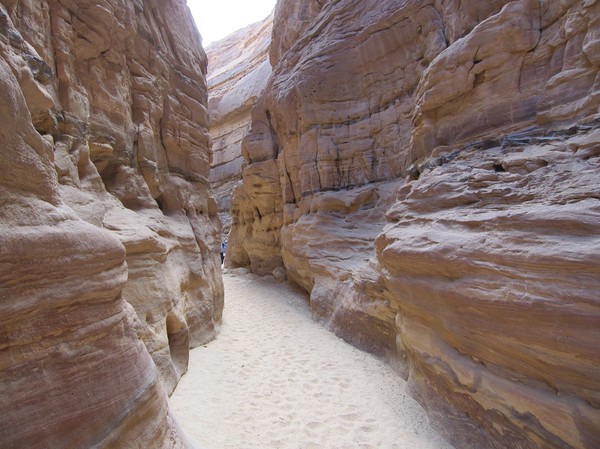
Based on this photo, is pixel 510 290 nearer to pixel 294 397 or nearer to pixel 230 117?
pixel 294 397

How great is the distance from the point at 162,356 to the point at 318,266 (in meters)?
5.16

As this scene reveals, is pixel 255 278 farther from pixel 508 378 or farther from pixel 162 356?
pixel 508 378

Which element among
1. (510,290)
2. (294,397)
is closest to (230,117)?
(294,397)

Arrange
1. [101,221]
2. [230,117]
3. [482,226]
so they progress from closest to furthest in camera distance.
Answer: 1. [482,226]
2. [101,221]
3. [230,117]

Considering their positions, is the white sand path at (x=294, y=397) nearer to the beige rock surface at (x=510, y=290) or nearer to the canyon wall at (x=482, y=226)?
the canyon wall at (x=482, y=226)

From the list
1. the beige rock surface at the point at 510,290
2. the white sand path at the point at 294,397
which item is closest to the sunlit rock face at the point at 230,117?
the white sand path at the point at 294,397

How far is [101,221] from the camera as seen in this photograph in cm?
437

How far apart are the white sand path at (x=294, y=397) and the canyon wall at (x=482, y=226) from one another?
0.48 metres

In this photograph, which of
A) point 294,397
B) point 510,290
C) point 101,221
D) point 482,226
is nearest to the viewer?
point 510,290

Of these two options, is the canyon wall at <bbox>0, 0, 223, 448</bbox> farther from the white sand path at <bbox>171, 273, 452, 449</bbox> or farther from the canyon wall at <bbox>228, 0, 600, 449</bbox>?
the canyon wall at <bbox>228, 0, 600, 449</bbox>

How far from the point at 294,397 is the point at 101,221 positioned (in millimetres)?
3895

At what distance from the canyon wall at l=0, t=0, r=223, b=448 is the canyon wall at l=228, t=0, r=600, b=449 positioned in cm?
322

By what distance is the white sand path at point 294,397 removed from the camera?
376cm

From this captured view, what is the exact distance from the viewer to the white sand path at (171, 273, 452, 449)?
376 cm
